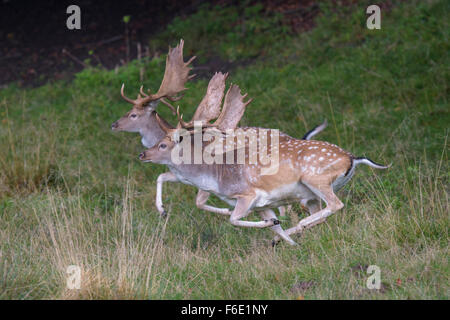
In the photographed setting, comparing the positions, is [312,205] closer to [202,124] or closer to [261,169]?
[261,169]

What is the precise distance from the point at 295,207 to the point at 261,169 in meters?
1.62

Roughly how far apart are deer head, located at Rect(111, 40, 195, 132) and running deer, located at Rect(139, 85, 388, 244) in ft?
3.16

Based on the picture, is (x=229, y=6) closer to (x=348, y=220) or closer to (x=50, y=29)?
(x=50, y=29)

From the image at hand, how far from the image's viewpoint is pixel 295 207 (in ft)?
27.9

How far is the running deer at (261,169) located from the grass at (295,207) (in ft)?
0.97

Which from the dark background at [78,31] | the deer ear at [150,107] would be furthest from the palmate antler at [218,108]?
the dark background at [78,31]

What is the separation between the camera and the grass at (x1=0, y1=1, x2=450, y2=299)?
5.52m

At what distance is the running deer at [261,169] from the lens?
6.82m

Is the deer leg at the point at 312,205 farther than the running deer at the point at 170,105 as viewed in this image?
No

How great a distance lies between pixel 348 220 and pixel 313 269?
1.57 meters

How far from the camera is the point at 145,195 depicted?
8.62 metres
